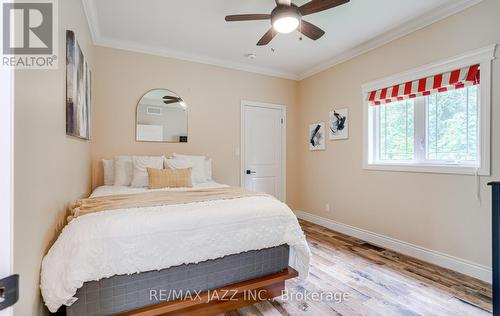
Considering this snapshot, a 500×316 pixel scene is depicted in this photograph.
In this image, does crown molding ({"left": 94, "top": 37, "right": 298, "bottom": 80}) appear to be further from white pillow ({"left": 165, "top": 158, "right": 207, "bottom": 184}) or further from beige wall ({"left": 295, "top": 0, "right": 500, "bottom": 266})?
white pillow ({"left": 165, "top": 158, "right": 207, "bottom": 184})

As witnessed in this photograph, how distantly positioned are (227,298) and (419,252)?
2236 mm

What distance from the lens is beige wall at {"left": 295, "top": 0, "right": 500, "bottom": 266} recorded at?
2.20 meters

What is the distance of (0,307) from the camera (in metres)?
0.47

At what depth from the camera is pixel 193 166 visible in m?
3.19

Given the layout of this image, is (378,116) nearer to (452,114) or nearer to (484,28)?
(452,114)

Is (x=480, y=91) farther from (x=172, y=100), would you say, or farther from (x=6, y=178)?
(x=172, y=100)

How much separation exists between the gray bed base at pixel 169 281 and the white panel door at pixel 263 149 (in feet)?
7.20

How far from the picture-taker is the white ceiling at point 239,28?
2396 mm

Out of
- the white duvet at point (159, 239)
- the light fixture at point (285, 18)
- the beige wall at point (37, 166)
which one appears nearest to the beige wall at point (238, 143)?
the beige wall at point (37, 166)

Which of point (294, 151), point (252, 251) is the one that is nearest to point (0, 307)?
point (252, 251)

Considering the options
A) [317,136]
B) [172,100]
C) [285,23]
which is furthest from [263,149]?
[285,23]

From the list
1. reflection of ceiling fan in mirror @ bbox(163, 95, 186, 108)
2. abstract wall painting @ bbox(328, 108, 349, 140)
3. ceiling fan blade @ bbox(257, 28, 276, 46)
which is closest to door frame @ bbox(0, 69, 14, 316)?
ceiling fan blade @ bbox(257, 28, 276, 46)

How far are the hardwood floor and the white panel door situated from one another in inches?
63.3

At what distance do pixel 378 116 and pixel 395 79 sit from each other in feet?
1.68
